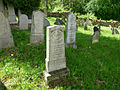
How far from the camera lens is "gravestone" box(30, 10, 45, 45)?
6.04 meters

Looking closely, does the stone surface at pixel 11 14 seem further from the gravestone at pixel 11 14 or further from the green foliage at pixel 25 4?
the green foliage at pixel 25 4

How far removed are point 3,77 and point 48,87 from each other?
162 centimetres

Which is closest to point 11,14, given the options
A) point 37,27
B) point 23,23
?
point 23,23

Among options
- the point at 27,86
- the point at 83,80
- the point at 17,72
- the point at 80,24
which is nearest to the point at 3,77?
the point at 17,72

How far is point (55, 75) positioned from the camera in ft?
12.1

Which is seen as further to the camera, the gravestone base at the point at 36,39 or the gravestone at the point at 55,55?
the gravestone base at the point at 36,39

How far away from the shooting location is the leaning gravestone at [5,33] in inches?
216

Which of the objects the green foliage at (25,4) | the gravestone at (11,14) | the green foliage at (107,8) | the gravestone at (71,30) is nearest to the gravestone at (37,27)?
the gravestone at (71,30)

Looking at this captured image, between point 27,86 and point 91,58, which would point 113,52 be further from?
point 27,86

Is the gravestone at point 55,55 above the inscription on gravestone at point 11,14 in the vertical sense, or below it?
below

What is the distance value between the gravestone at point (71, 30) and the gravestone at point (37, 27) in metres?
1.48

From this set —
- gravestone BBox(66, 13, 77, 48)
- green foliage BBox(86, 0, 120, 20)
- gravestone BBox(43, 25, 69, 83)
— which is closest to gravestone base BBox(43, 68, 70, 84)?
gravestone BBox(43, 25, 69, 83)

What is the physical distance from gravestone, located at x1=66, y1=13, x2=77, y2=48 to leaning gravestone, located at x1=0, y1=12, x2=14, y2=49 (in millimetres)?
3114

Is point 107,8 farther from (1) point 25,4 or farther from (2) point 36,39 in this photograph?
(2) point 36,39
